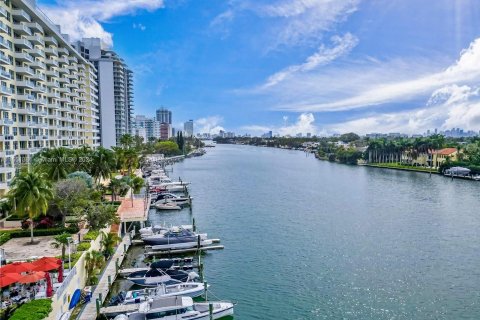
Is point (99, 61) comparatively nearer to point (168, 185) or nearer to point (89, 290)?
point (168, 185)

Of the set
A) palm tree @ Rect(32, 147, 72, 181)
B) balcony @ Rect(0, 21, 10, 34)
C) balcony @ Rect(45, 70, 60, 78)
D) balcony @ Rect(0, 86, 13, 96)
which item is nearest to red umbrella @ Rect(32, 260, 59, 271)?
palm tree @ Rect(32, 147, 72, 181)

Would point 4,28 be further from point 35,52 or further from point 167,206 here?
point 167,206

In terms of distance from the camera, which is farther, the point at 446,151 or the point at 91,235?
the point at 446,151

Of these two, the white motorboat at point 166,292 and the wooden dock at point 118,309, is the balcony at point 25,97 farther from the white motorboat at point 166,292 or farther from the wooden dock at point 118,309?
the wooden dock at point 118,309

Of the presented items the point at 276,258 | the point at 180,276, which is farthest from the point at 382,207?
the point at 180,276

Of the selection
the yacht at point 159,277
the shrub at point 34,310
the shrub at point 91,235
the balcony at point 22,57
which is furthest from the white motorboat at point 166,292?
the balcony at point 22,57

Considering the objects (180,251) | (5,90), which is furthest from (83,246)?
(5,90)
